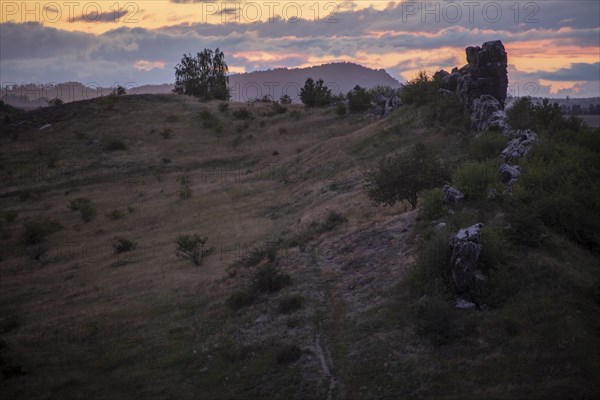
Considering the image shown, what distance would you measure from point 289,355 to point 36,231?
3224 cm

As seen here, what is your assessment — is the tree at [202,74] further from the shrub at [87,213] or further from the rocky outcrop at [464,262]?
the rocky outcrop at [464,262]

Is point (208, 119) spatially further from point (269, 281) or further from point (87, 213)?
point (269, 281)

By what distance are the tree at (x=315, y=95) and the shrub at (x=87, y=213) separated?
40.1 m

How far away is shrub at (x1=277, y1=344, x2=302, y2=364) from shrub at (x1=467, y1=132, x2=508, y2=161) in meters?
19.9

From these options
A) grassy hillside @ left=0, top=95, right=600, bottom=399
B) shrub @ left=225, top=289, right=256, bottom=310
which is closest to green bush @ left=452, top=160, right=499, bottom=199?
grassy hillside @ left=0, top=95, right=600, bottom=399

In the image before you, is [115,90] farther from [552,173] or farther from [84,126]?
[552,173]

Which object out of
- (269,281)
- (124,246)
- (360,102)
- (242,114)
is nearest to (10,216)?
(124,246)

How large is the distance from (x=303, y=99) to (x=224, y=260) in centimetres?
5181

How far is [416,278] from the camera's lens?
20.3 meters

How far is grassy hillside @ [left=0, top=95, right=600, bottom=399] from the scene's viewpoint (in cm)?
1602

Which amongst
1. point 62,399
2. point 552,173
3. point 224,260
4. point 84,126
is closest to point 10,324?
point 62,399

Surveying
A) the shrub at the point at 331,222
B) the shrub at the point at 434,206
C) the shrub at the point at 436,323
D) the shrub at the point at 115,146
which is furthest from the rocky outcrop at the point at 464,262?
the shrub at the point at 115,146

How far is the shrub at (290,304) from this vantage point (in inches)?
854

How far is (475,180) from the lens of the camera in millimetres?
25203
